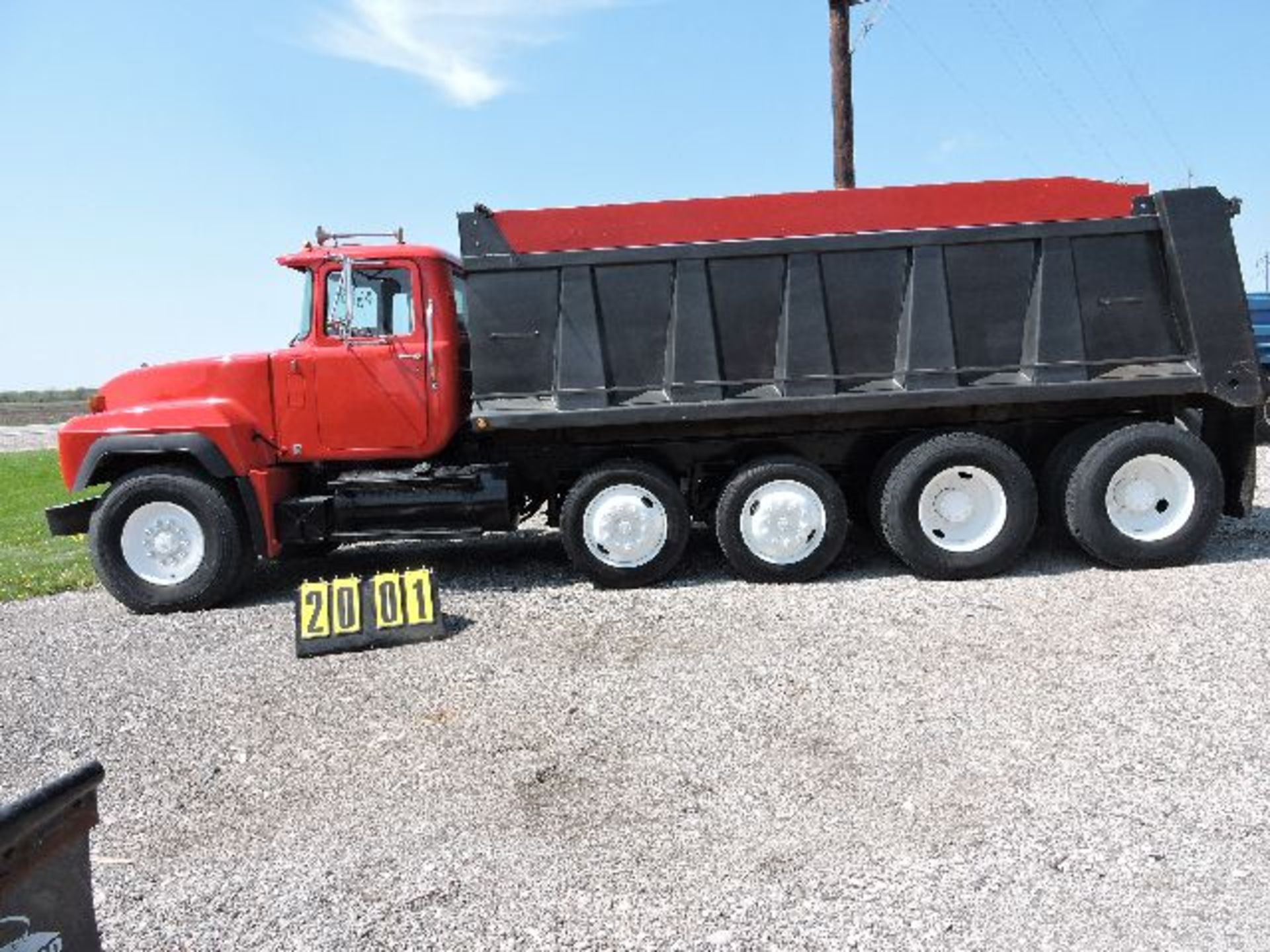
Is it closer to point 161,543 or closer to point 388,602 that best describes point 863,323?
point 388,602

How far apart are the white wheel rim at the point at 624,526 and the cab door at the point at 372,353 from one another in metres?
1.49

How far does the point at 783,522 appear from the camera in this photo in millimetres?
7047

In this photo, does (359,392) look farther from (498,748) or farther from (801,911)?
(801,911)

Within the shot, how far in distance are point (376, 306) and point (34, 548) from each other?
6.80 m

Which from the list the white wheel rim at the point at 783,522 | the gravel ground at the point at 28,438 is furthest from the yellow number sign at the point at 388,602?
the gravel ground at the point at 28,438

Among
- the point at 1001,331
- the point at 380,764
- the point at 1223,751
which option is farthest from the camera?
the point at 1001,331

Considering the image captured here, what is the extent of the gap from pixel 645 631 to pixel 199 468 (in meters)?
3.68

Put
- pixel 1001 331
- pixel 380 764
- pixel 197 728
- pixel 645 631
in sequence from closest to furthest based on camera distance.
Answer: pixel 380 764
pixel 197 728
pixel 645 631
pixel 1001 331

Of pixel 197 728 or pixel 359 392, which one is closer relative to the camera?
pixel 197 728

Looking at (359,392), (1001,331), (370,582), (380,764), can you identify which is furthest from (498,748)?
(1001,331)

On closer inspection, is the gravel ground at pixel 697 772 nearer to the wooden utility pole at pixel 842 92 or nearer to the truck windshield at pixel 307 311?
the truck windshield at pixel 307 311

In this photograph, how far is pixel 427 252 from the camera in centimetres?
722

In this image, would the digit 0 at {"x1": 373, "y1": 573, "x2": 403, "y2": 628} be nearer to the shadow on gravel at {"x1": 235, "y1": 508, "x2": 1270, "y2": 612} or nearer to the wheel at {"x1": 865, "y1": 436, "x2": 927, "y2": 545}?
the shadow on gravel at {"x1": 235, "y1": 508, "x2": 1270, "y2": 612}

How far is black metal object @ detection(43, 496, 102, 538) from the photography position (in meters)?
7.29
